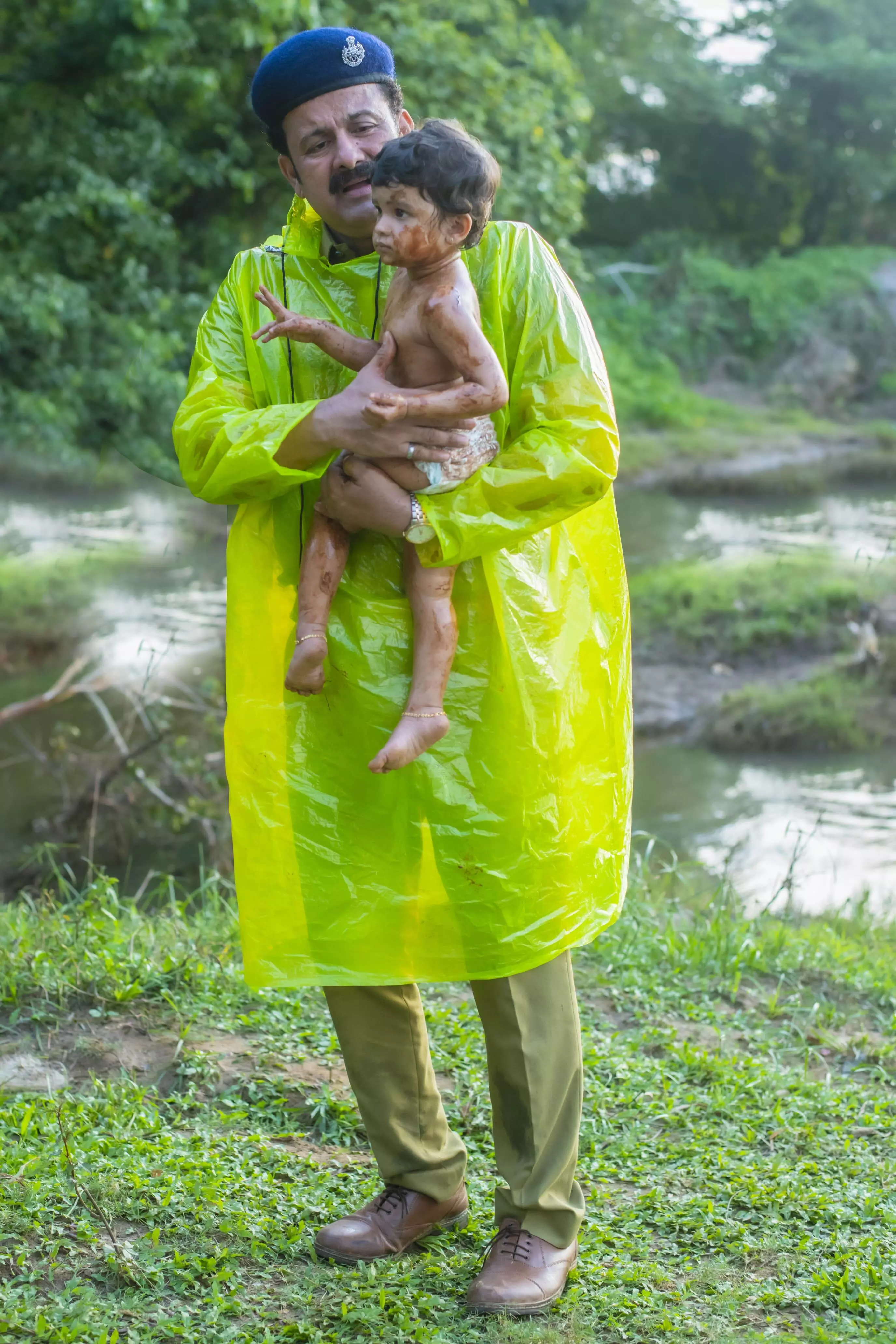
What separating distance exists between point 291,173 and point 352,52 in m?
0.21

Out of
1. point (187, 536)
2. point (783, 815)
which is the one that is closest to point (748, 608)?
point (783, 815)

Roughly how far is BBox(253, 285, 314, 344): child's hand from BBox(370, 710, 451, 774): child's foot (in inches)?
22.5

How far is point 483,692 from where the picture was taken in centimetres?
201

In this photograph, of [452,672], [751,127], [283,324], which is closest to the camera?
[283,324]

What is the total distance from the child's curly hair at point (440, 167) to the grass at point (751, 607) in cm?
682

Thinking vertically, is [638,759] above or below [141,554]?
below

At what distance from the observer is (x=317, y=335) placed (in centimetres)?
193

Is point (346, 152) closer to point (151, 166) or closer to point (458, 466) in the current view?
point (458, 466)

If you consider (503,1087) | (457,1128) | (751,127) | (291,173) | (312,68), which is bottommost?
(457,1128)

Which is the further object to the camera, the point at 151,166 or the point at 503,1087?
the point at 151,166

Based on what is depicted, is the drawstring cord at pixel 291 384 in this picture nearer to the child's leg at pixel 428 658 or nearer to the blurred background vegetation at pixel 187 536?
the child's leg at pixel 428 658

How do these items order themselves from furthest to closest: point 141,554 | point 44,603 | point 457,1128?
1. point 141,554
2. point 44,603
3. point 457,1128

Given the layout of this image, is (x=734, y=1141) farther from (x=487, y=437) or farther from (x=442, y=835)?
(x=487, y=437)

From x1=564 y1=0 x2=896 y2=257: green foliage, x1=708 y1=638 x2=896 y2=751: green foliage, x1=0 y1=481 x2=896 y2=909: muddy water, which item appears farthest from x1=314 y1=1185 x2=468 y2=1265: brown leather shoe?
x1=564 y1=0 x2=896 y2=257: green foliage
